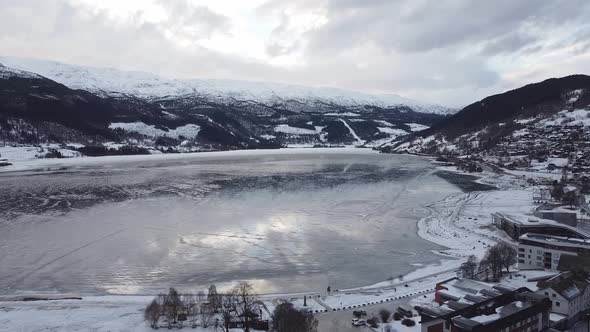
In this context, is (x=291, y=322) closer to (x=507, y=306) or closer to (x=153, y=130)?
(x=507, y=306)

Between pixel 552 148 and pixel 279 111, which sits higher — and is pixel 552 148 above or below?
below

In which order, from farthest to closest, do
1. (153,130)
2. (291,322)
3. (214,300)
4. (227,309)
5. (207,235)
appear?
(153,130)
(207,235)
(214,300)
(227,309)
(291,322)

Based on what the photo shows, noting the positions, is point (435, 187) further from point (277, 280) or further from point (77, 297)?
point (77, 297)

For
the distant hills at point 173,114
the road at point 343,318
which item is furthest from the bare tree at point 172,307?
the distant hills at point 173,114

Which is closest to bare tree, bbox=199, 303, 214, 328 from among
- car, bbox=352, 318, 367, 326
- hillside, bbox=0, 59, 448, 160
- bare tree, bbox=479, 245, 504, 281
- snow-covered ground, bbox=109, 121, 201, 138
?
car, bbox=352, 318, 367, 326

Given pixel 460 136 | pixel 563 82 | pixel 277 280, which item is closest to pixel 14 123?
pixel 460 136

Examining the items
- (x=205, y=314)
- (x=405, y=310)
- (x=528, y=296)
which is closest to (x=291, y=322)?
(x=205, y=314)
